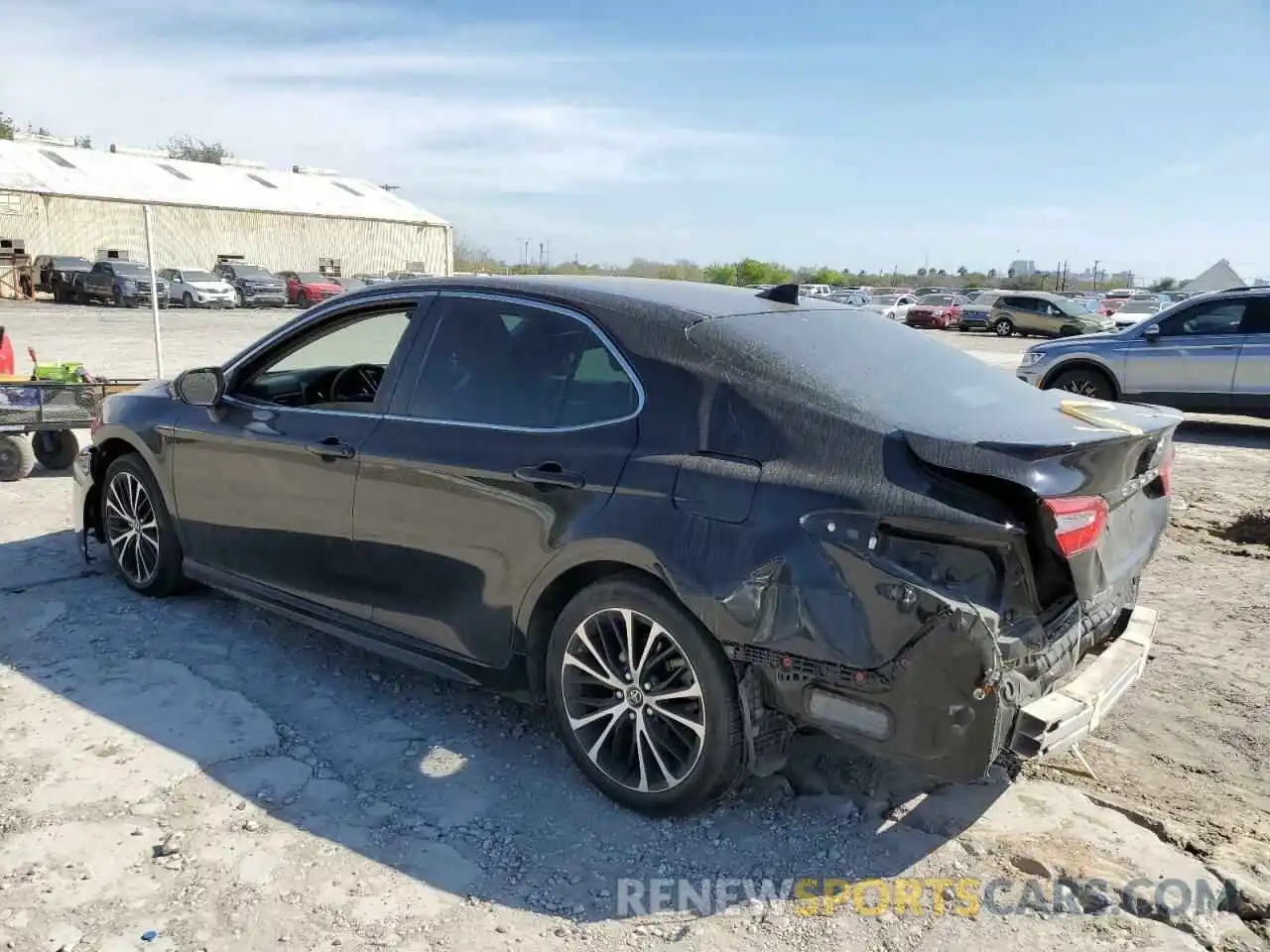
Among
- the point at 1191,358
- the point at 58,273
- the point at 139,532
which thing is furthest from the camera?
the point at 58,273

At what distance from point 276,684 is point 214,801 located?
920mm

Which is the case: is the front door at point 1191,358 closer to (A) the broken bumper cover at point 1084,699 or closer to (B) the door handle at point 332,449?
(A) the broken bumper cover at point 1084,699

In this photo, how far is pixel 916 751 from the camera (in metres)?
2.81

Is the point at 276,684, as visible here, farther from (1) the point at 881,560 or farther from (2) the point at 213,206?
(2) the point at 213,206

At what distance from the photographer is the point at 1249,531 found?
7355mm

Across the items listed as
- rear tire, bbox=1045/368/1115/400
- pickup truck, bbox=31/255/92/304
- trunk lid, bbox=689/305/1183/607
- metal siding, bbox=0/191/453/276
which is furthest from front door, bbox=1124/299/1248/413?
metal siding, bbox=0/191/453/276

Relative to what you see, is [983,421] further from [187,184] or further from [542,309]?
[187,184]

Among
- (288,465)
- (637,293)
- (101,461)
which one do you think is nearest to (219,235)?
(101,461)

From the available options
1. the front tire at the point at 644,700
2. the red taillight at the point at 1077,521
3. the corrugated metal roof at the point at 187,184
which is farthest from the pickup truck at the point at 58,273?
the red taillight at the point at 1077,521

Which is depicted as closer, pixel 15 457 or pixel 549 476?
pixel 549 476

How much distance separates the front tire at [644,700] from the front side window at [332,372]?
58.7 inches

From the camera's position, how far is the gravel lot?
9.15 feet

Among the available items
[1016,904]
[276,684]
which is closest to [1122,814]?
[1016,904]

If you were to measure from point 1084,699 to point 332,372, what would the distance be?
3852 millimetres
